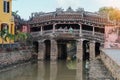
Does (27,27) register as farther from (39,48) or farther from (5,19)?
(5,19)

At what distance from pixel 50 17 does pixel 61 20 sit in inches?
67.5

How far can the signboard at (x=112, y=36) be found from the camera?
176 feet

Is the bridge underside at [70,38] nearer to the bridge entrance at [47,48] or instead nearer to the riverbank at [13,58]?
the bridge entrance at [47,48]

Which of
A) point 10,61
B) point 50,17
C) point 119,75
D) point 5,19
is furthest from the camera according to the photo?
point 50,17

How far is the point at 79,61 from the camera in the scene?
5134 cm

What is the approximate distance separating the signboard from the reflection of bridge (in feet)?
2.24

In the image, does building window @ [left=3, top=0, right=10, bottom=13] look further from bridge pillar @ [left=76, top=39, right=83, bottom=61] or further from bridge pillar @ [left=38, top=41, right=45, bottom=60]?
bridge pillar @ [left=76, top=39, right=83, bottom=61]

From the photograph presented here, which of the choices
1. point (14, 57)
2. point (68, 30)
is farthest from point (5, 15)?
point (68, 30)

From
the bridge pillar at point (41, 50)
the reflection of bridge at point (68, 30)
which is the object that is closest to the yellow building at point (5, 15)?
the bridge pillar at point (41, 50)

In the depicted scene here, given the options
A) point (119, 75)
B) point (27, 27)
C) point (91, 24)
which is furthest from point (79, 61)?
point (119, 75)

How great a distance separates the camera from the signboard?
5366 cm

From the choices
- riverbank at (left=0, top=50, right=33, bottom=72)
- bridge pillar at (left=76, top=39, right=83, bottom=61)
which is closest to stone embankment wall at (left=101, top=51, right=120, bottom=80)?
riverbank at (left=0, top=50, right=33, bottom=72)

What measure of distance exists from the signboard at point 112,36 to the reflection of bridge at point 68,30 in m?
0.68

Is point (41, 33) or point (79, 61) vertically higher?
point (41, 33)
